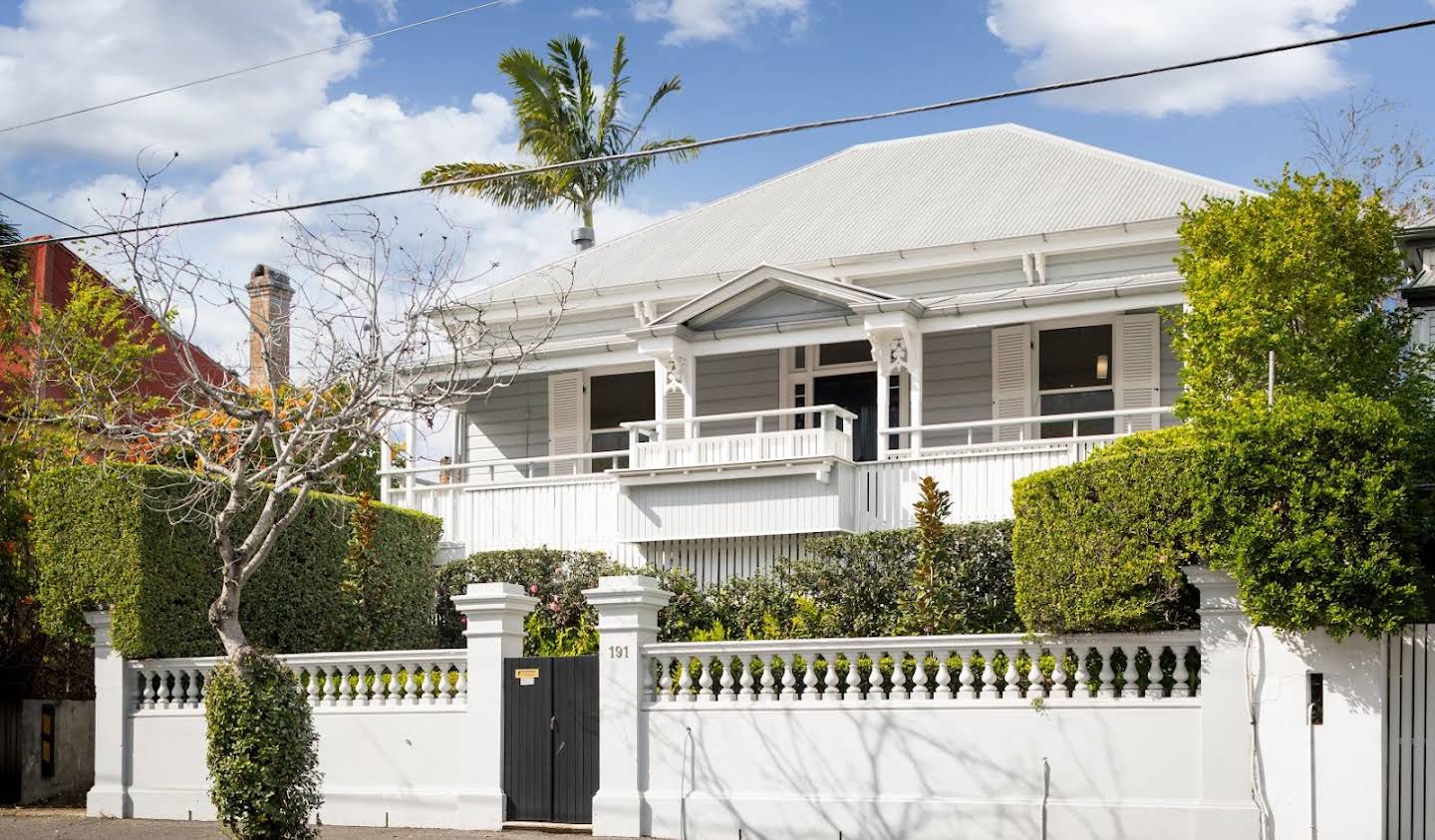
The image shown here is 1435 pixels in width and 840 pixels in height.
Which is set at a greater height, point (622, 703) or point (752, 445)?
point (752, 445)

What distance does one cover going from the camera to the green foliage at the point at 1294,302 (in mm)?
17828

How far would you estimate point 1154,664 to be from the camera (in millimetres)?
12867

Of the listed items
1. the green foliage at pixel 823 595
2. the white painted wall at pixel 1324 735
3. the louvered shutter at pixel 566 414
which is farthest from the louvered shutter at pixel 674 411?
the white painted wall at pixel 1324 735

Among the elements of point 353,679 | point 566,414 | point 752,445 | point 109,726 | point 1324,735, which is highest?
point 566,414

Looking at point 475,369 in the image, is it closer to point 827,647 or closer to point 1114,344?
point 1114,344

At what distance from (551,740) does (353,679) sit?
2.91 meters

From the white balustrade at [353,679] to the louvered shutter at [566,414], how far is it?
32.5 ft

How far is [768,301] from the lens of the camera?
74.0 feet

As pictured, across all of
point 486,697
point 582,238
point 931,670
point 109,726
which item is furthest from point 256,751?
point 582,238

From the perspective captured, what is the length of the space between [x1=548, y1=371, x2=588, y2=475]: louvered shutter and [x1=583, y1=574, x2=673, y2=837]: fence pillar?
12.0 metres

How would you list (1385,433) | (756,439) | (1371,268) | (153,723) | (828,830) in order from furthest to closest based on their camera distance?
(756,439)
(1371,268)
(153,723)
(828,830)
(1385,433)

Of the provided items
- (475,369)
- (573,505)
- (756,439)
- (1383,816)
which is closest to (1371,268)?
(756,439)

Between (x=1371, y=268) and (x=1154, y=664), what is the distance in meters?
8.08

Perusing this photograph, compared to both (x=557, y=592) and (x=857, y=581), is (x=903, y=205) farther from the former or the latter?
(x=857, y=581)
